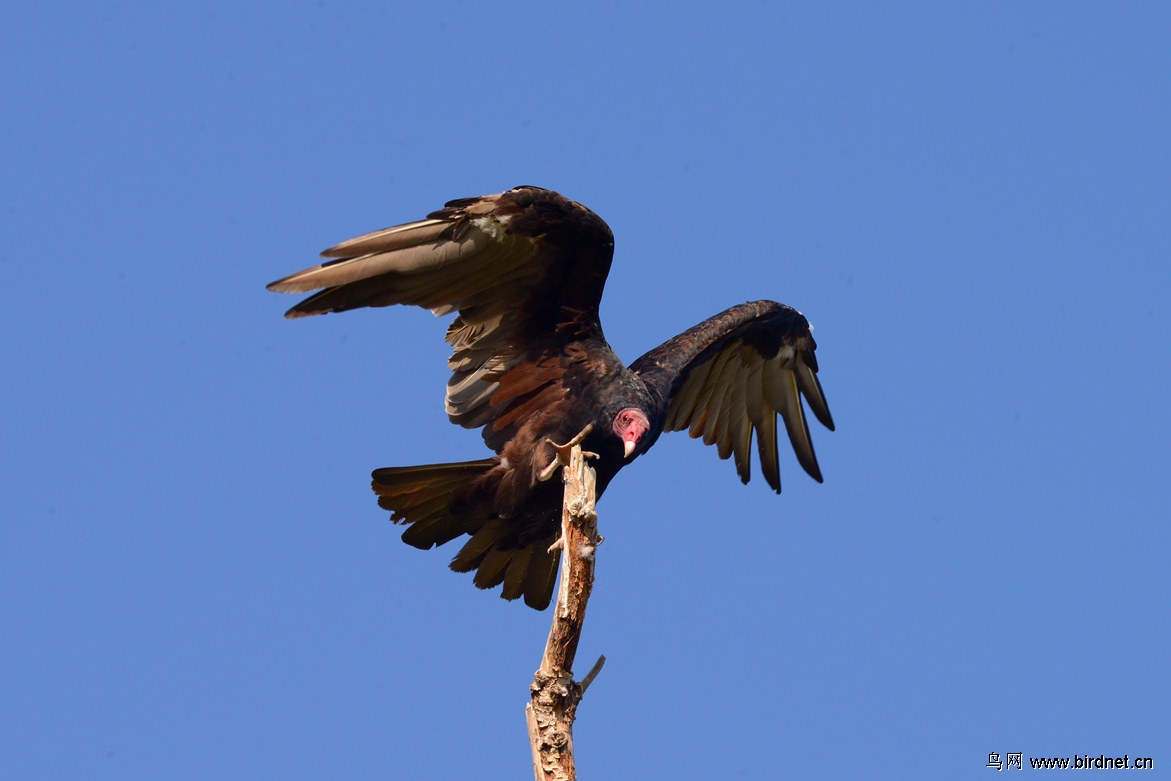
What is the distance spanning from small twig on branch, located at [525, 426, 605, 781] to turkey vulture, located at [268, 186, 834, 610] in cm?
128

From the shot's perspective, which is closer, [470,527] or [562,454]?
[562,454]

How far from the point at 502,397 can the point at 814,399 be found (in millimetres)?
2701

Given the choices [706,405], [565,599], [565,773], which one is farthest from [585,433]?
[706,405]

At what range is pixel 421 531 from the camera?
6.83m

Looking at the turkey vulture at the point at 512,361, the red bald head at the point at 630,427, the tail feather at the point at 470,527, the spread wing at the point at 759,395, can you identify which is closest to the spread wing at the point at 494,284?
the turkey vulture at the point at 512,361

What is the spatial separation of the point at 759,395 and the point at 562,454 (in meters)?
2.88

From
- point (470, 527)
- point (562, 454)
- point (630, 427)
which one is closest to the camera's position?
point (562, 454)

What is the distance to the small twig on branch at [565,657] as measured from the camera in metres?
5.03

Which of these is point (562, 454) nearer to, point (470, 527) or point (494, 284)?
point (494, 284)

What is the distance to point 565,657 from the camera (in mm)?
5074

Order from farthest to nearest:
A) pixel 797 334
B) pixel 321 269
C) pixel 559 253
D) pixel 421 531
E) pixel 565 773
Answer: pixel 797 334 → pixel 421 531 → pixel 559 253 → pixel 321 269 → pixel 565 773

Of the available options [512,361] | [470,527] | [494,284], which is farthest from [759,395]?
[494,284]

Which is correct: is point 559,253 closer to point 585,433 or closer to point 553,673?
point 585,433

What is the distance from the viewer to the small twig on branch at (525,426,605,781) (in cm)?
503
